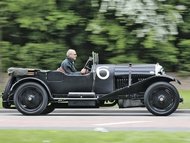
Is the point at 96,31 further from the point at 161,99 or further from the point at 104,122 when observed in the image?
the point at 104,122

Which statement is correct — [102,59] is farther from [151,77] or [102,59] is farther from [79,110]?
[151,77]

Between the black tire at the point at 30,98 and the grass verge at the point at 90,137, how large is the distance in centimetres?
480

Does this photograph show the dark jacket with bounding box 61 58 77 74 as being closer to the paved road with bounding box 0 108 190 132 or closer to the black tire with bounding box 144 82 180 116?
the paved road with bounding box 0 108 190 132

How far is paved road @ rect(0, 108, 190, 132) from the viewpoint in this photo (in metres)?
11.7

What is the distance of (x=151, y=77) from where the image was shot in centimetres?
1459

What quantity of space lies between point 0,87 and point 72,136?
14.5 metres

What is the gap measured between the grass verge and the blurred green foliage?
498 inches

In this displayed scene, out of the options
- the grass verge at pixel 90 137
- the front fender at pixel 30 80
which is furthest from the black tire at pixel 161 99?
the grass verge at pixel 90 137

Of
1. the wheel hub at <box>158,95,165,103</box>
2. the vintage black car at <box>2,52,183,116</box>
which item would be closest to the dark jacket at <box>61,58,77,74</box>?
the vintage black car at <box>2,52,183,116</box>

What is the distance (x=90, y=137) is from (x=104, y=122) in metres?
3.60

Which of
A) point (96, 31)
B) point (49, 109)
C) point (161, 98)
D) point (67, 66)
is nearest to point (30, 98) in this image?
point (49, 109)

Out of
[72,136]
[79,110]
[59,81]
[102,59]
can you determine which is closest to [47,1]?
[102,59]

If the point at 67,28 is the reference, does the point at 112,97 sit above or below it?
below

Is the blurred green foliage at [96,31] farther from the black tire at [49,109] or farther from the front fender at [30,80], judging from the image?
the front fender at [30,80]
